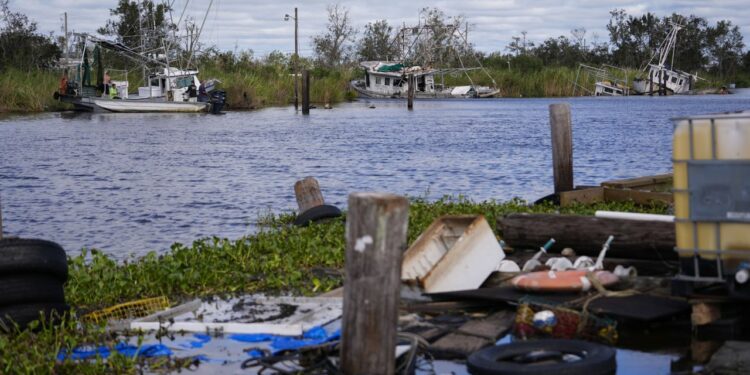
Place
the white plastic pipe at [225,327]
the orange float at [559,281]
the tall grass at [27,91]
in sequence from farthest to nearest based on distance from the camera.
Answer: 1. the tall grass at [27,91]
2. the orange float at [559,281]
3. the white plastic pipe at [225,327]

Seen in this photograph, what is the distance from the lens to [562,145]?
1694cm

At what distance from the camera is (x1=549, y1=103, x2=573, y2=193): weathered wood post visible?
1681 centimetres

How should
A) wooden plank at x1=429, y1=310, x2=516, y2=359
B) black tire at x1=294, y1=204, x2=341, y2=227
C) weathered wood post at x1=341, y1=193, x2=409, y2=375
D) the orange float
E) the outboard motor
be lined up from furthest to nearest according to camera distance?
the outboard motor
black tire at x1=294, y1=204, x2=341, y2=227
the orange float
wooden plank at x1=429, y1=310, x2=516, y2=359
weathered wood post at x1=341, y1=193, x2=409, y2=375

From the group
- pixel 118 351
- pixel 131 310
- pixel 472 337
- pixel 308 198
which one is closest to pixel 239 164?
pixel 308 198

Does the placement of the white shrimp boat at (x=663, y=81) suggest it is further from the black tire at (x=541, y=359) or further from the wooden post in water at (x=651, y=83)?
the black tire at (x=541, y=359)

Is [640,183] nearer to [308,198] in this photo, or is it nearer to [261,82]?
[308,198]

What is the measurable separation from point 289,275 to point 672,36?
97.9 metres

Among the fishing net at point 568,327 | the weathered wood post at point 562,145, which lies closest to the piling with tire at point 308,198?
the weathered wood post at point 562,145

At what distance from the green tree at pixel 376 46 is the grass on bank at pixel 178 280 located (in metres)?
112

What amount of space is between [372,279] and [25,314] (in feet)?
11.9

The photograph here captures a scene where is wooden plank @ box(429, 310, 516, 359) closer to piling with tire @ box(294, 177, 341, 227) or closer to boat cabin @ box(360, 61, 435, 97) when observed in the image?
piling with tire @ box(294, 177, 341, 227)

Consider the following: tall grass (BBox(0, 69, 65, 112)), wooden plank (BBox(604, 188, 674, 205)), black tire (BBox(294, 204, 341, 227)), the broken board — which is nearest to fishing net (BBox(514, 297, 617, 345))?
the broken board

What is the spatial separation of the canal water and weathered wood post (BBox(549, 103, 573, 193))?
5.00 m

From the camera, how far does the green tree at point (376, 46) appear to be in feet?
410
